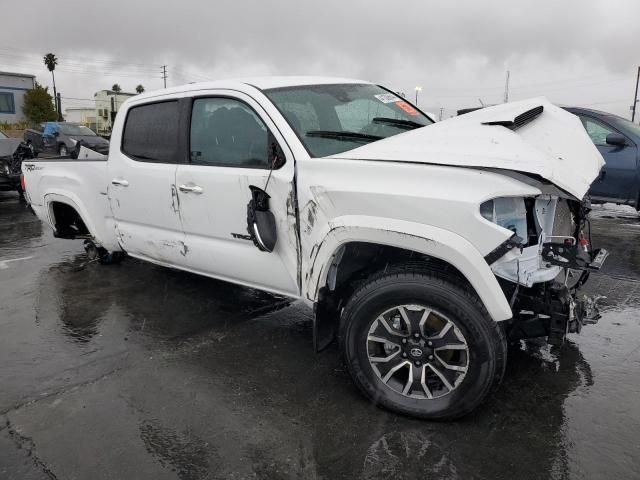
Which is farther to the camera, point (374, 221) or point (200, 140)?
point (200, 140)

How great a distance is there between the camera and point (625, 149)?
771 centimetres

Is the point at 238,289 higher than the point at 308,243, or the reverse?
the point at 308,243

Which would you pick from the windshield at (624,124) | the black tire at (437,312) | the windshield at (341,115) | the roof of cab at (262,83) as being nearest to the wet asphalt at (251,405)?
the black tire at (437,312)

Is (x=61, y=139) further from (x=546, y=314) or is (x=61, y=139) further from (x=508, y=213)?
(x=546, y=314)

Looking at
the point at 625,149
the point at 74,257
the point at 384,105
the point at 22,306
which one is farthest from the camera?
the point at 625,149

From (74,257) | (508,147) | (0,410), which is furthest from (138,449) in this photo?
(74,257)

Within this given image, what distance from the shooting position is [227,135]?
372cm

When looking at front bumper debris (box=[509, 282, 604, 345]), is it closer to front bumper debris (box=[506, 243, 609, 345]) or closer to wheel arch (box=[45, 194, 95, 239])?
front bumper debris (box=[506, 243, 609, 345])

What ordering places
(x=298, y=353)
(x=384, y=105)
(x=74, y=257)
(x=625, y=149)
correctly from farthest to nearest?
(x=625, y=149) → (x=74, y=257) → (x=384, y=105) → (x=298, y=353)

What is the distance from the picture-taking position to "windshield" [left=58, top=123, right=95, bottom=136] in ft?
72.8

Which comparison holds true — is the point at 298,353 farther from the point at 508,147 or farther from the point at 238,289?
the point at 508,147

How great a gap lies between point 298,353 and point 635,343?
2432 mm

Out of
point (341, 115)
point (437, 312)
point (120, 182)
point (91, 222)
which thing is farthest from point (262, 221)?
point (91, 222)

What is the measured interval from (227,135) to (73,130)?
71.2 feet
